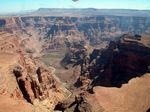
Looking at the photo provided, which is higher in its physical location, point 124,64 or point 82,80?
point 124,64

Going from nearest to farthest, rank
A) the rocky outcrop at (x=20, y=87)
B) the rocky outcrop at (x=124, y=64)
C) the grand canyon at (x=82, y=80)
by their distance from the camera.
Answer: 1. the grand canyon at (x=82, y=80)
2. the rocky outcrop at (x=20, y=87)
3. the rocky outcrop at (x=124, y=64)

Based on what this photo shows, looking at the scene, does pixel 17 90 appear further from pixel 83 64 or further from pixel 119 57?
pixel 83 64

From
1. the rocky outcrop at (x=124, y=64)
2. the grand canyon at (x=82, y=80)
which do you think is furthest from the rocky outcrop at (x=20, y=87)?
the rocky outcrop at (x=124, y=64)

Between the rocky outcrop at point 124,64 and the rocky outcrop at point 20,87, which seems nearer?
the rocky outcrop at point 20,87

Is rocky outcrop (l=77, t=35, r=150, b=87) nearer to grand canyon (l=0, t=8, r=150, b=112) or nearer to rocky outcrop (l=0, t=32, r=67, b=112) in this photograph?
grand canyon (l=0, t=8, r=150, b=112)

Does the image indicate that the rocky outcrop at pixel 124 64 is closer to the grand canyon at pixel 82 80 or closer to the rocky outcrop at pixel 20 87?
the grand canyon at pixel 82 80

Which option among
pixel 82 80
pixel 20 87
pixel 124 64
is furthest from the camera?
pixel 82 80

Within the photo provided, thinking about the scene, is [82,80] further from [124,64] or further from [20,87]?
[20,87]

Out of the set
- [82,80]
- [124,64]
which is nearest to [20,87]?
[82,80]

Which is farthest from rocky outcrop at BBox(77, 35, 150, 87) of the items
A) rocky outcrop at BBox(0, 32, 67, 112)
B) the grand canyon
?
rocky outcrop at BBox(0, 32, 67, 112)

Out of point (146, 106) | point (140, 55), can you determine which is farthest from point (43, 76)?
point (146, 106)

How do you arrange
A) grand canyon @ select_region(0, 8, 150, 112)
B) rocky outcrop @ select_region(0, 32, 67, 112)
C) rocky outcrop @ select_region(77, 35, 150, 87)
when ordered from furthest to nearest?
rocky outcrop @ select_region(77, 35, 150, 87), rocky outcrop @ select_region(0, 32, 67, 112), grand canyon @ select_region(0, 8, 150, 112)
